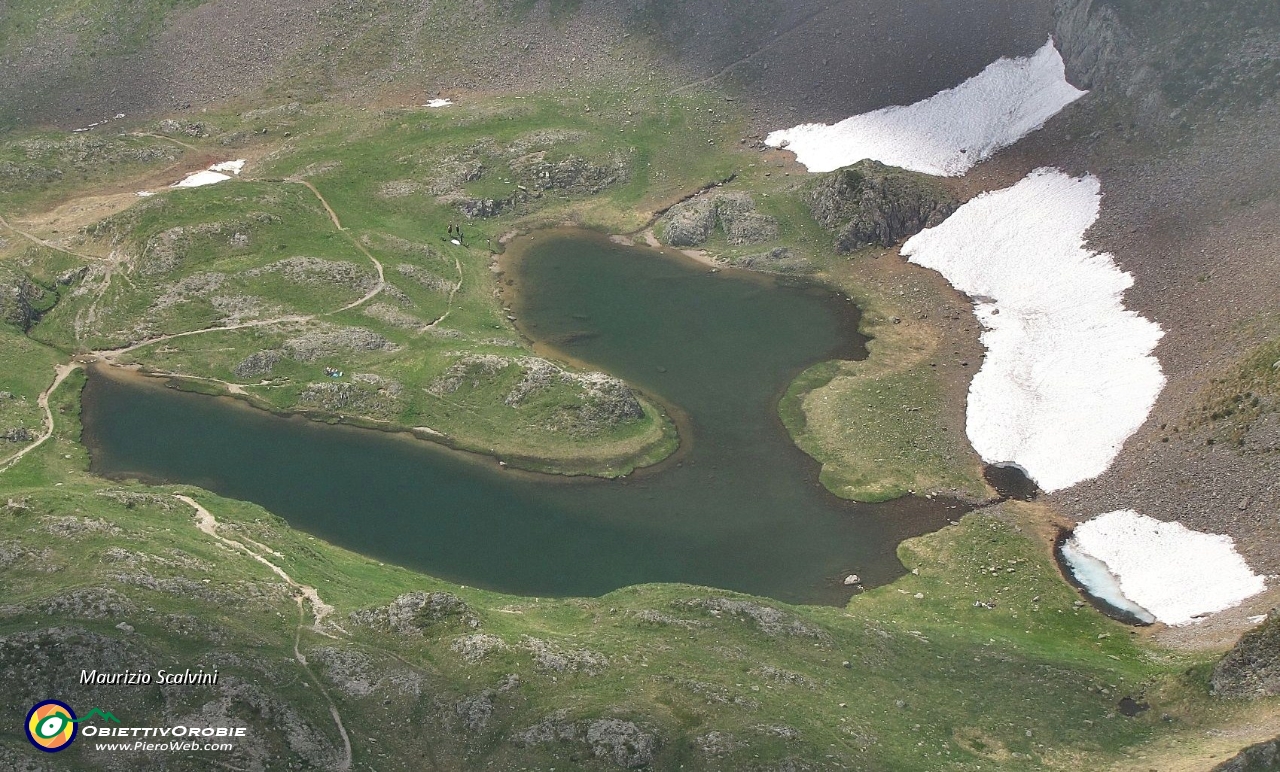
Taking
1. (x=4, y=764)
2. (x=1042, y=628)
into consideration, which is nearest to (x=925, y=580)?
(x=1042, y=628)

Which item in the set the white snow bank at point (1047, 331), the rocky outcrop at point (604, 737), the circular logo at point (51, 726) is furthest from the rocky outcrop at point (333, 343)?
the white snow bank at point (1047, 331)

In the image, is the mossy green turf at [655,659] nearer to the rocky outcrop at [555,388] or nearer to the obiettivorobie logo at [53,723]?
the obiettivorobie logo at [53,723]

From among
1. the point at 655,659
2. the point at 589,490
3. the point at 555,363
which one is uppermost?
the point at 655,659

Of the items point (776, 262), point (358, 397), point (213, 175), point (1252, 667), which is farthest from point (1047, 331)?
point (213, 175)

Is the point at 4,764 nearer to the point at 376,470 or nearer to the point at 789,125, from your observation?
the point at 376,470

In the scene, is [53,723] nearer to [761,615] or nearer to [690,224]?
[761,615]
